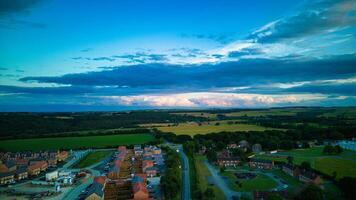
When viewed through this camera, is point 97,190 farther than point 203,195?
Yes

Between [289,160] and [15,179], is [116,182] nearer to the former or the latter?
[15,179]

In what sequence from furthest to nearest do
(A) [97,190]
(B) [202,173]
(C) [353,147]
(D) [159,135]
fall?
(D) [159,135] < (C) [353,147] < (B) [202,173] < (A) [97,190]

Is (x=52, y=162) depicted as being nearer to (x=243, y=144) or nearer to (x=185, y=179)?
(x=185, y=179)

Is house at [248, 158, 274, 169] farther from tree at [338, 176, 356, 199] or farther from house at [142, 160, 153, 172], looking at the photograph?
tree at [338, 176, 356, 199]

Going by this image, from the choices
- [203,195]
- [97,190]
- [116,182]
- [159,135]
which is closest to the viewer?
[203,195]

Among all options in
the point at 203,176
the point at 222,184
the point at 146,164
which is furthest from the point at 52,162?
the point at 222,184

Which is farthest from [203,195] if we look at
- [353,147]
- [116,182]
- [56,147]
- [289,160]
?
[56,147]
